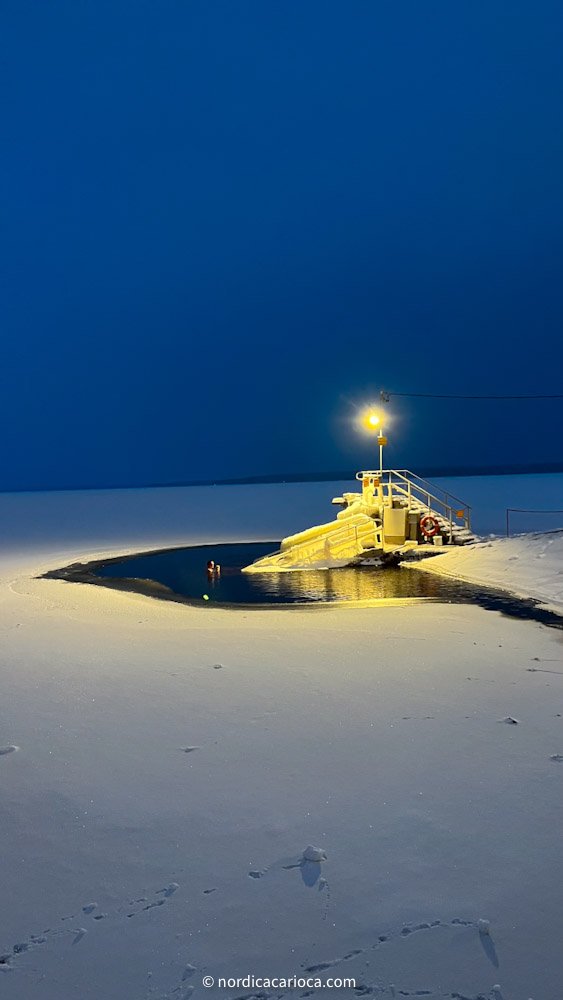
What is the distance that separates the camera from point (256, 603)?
1402 cm

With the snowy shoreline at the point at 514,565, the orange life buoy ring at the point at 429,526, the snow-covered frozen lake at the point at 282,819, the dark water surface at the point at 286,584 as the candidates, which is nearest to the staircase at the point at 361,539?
the orange life buoy ring at the point at 429,526

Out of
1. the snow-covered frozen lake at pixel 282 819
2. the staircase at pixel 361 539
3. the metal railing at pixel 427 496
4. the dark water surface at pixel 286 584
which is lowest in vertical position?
the snow-covered frozen lake at pixel 282 819

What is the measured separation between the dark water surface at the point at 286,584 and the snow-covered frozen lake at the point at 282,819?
461 centimetres

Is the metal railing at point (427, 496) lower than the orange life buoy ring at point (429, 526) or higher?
higher

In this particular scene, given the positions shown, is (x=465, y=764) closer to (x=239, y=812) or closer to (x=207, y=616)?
(x=239, y=812)

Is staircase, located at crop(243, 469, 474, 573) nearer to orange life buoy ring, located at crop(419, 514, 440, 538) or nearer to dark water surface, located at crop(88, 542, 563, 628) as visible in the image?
orange life buoy ring, located at crop(419, 514, 440, 538)

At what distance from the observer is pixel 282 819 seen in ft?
13.8

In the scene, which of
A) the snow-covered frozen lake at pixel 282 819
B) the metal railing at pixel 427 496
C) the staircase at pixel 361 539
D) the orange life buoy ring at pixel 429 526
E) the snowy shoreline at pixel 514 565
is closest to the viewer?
the snow-covered frozen lake at pixel 282 819

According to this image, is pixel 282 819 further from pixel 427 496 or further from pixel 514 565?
pixel 427 496

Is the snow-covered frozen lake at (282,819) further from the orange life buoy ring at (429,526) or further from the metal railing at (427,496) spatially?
the metal railing at (427,496)

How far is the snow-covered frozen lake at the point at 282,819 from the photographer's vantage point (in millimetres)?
3021

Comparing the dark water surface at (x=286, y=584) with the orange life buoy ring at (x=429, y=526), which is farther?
the orange life buoy ring at (x=429, y=526)

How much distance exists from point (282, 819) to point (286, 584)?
12732 millimetres

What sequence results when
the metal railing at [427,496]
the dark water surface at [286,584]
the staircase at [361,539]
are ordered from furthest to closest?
the metal railing at [427,496] < the staircase at [361,539] < the dark water surface at [286,584]
